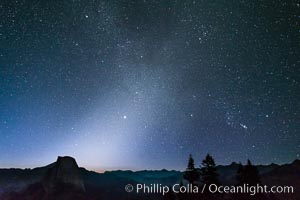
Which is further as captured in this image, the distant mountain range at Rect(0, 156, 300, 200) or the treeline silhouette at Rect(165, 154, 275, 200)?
the distant mountain range at Rect(0, 156, 300, 200)

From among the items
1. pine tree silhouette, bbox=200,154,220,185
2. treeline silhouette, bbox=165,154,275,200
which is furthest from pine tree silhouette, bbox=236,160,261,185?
pine tree silhouette, bbox=200,154,220,185

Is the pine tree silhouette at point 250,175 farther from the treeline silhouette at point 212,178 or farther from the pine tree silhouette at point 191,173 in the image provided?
the pine tree silhouette at point 191,173

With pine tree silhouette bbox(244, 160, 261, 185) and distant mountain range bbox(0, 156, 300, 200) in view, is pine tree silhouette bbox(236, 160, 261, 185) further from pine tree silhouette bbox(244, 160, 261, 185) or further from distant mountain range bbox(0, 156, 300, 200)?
distant mountain range bbox(0, 156, 300, 200)

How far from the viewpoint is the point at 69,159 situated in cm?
9269

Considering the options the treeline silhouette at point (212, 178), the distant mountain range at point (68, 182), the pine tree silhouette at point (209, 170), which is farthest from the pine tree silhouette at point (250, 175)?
the distant mountain range at point (68, 182)

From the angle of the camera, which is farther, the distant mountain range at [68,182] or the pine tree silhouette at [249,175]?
the distant mountain range at [68,182]

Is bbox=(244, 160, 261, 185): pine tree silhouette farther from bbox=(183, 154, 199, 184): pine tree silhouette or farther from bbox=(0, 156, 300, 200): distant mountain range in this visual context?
bbox=(0, 156, 300, 200): distant mountain range

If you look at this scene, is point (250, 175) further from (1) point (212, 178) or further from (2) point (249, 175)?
(1) point (212, 178)

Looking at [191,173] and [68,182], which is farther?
[68,182]

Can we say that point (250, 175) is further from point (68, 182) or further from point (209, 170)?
point (68, 182)

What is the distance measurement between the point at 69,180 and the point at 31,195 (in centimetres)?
1120

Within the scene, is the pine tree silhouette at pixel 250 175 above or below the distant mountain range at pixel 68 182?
above

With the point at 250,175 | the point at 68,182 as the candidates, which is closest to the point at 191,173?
the point at 250,175

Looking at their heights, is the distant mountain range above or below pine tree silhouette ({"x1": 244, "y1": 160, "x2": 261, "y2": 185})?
below
